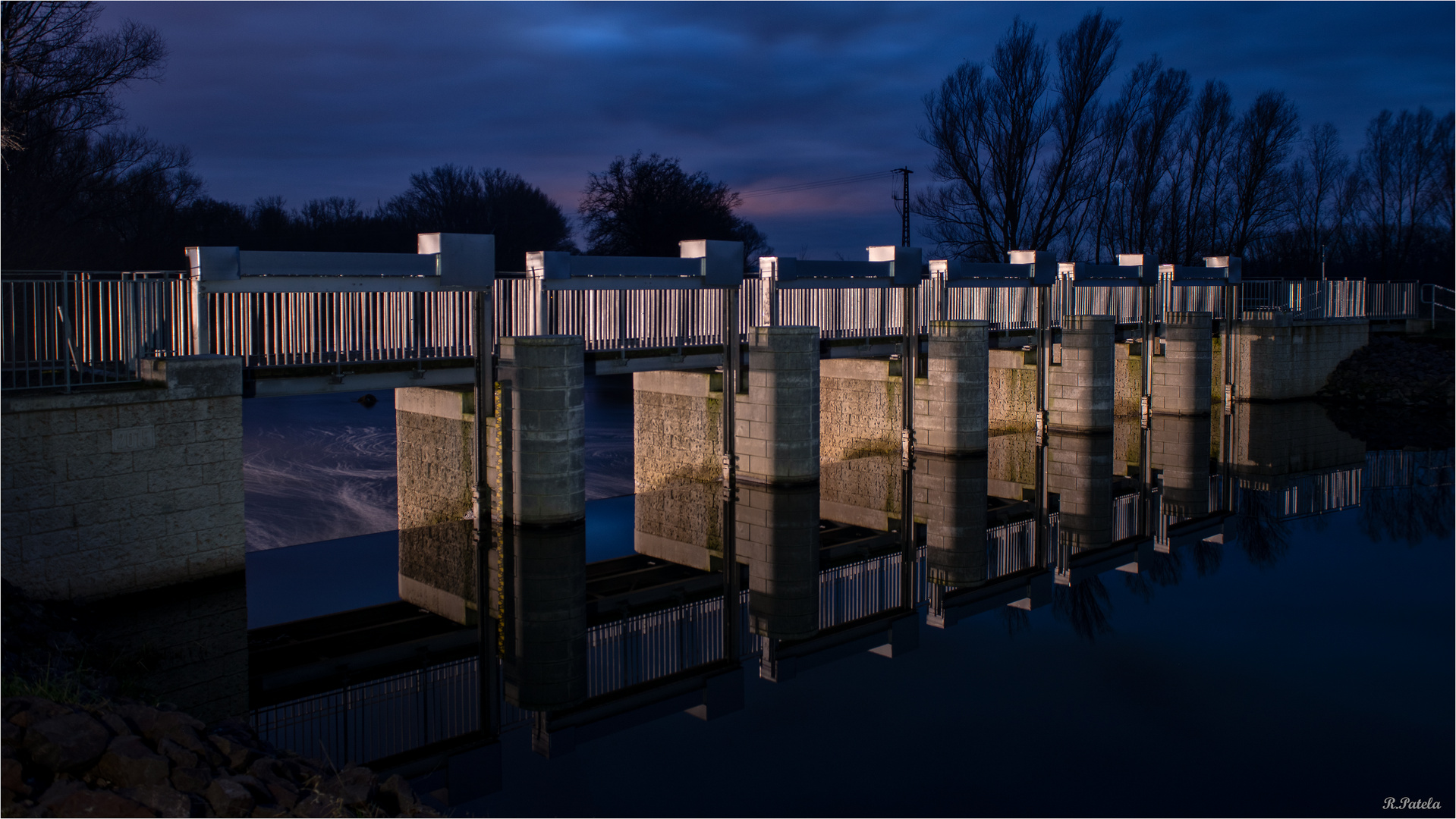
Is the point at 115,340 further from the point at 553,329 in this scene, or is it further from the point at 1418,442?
the point at 1418,442

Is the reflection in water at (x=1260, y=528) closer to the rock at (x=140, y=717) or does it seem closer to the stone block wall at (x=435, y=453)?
the stone block wall at (x=435, y=453)

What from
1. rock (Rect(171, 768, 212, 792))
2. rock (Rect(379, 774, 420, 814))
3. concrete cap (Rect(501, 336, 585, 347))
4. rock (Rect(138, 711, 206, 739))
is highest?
concrete cap (Rect(501, 336, 585, 347))

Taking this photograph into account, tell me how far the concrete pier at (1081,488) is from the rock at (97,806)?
11.8 m

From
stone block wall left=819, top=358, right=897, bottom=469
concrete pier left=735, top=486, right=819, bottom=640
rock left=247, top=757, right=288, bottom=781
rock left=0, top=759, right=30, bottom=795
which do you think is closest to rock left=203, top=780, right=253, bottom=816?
rock left=247, top=757, right=288, bottom=781

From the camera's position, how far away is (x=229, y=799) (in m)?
5.52

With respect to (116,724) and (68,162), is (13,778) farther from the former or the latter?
(68,162)

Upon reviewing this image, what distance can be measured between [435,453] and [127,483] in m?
5.28

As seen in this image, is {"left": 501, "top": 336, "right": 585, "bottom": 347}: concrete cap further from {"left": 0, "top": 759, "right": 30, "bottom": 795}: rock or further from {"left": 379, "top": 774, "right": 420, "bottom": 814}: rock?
{"left": 0, "top": 759, "right": 30, "bottom": 795}: rock

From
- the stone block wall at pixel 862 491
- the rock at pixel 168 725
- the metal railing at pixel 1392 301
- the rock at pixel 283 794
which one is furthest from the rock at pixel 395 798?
the metal railing at pixel 1392 301

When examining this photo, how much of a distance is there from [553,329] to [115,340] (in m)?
6.21

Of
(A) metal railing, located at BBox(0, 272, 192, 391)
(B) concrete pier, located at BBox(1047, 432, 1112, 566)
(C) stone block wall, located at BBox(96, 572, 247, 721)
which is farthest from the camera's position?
(B) concrete pier, located at BBox(1047, 432, 1112, 566)

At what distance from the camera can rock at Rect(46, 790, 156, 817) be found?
5.20m

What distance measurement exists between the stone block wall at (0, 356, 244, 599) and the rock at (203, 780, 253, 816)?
6.16 metres

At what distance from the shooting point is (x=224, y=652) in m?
10.3
